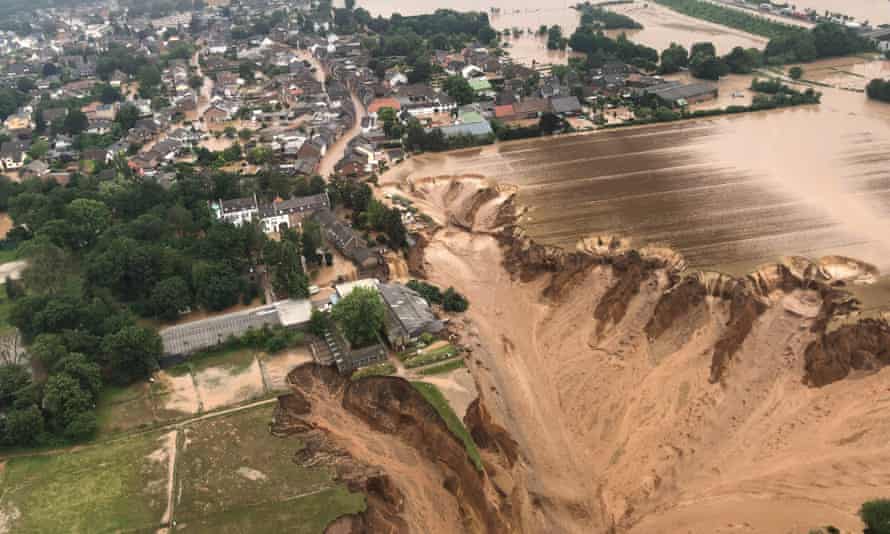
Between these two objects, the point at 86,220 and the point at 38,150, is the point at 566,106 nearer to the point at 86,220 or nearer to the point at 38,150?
the point at 86,220

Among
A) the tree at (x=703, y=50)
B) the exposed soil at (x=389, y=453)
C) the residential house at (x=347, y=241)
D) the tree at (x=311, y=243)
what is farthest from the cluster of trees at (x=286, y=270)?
the tree at (x=703, y=50)

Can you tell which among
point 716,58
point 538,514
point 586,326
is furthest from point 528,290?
point 716,58

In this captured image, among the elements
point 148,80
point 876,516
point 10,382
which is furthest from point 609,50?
point 10,382

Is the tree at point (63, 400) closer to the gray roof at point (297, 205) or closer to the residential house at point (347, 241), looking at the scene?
the residential house at point (347, 241)

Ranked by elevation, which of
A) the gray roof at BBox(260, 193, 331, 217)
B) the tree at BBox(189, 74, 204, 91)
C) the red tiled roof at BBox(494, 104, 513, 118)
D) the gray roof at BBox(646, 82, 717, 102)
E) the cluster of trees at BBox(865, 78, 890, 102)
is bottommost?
the gray roof at BBox(260, 193, 331, 217)

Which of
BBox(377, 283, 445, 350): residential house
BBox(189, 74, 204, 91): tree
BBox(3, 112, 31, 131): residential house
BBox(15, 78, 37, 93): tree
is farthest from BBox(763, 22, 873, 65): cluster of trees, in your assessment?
BBox(15, 78, 37, 93): tree

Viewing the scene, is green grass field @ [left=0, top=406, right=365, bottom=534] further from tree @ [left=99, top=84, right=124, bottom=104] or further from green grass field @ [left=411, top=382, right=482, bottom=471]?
tree @ [left=99, top=84, right=124, bottom=104]
